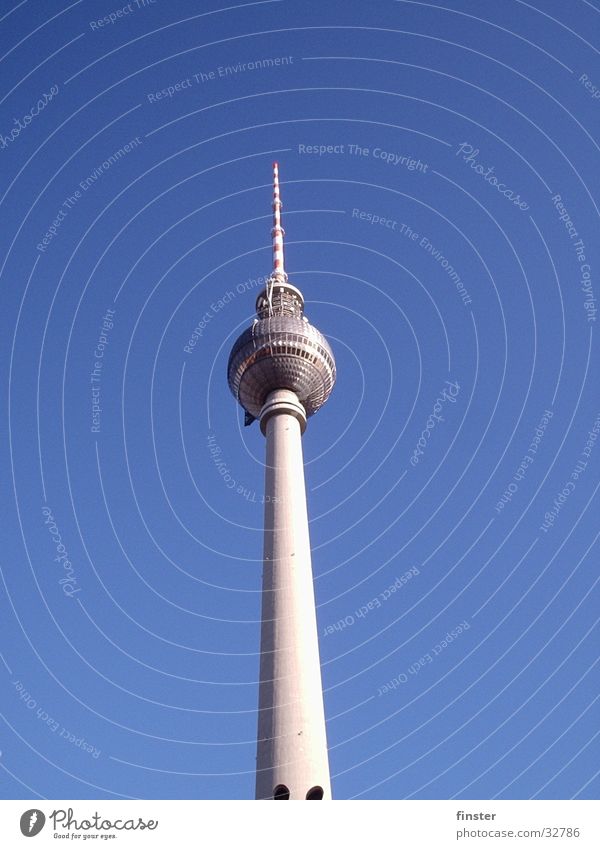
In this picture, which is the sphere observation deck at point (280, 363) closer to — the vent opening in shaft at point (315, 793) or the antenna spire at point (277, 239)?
the antenna spire at point (277, 239)

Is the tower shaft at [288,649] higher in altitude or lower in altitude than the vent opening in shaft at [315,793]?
higher

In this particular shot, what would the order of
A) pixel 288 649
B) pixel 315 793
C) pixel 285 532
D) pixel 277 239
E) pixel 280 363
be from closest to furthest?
pixel 315 793, pixel 288 649, pixel 285 532, pixel 280 363, pixel 277 239

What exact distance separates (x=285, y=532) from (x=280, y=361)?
17.2 meters

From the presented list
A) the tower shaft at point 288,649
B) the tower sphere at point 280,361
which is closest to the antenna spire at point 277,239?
the tower sphere at point 280,361

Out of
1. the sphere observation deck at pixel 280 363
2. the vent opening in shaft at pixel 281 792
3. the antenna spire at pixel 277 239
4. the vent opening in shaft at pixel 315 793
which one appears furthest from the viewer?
the antenna spire at pixel 277 239

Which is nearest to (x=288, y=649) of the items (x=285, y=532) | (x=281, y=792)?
(x=281, y=792)

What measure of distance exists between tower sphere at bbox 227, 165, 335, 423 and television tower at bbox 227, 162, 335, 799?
8cm

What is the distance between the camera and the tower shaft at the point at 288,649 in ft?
126

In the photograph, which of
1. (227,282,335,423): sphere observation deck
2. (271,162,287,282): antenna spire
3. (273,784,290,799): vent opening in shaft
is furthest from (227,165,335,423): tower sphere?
(273,784,290,799): vent opening in shaft

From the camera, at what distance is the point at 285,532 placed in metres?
49.6

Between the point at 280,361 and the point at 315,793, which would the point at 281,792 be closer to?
the point at 315,793

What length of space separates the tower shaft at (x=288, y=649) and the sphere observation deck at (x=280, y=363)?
5490mm
